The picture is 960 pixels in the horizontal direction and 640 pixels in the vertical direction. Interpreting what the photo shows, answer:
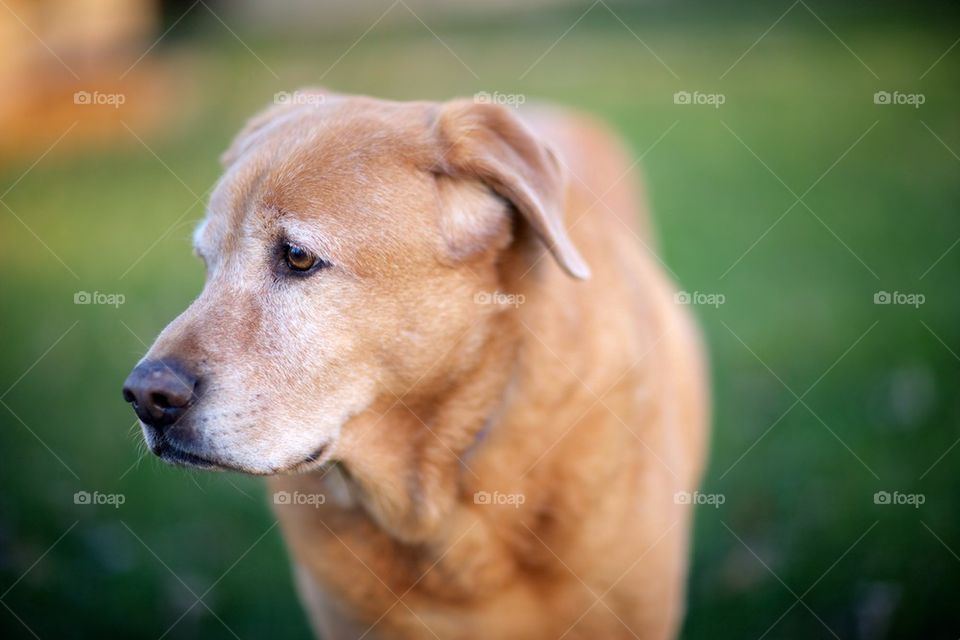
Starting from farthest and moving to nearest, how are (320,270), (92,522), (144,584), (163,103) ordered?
(163,103)
(92,522)
(144,584)
(320,270)

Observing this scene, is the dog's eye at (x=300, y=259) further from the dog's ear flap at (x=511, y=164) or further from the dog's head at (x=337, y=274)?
the dog's ear flap at (x=511, y=164)

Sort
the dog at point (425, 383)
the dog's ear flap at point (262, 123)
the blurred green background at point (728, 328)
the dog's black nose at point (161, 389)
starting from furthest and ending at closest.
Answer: the blurred green background at point (728, 328) < the dog's ear flap at point (262, 123) < the dog at point (425, 383) < the dog's black nose at point (161, 389)

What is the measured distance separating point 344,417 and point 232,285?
1.66ft

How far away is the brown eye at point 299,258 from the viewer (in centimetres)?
228

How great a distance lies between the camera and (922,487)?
380 cm

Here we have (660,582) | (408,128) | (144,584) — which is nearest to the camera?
(408,128)

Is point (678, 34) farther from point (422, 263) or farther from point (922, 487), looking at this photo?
point (422, 263)

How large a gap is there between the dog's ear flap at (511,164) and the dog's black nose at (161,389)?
945 mm

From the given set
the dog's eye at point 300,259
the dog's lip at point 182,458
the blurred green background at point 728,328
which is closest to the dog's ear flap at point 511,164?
the dog's eye at point 300,259

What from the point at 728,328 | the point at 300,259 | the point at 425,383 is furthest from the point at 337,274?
the point at 728,328

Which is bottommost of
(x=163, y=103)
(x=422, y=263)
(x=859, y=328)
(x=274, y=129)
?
(x=422, y=263)

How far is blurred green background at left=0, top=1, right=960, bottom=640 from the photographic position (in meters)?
3.57

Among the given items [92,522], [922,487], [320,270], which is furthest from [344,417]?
[922,487]

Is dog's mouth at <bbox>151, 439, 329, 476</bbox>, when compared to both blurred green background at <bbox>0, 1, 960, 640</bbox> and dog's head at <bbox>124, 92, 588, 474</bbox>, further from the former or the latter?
blurred green background at <bbox>0, 1, 960, 640</bbox>
